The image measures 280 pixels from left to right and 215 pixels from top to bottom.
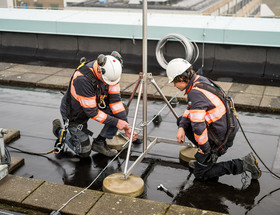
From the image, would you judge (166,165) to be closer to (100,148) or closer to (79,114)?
(100,148)

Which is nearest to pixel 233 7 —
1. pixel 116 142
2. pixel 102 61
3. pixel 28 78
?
pixel 28 78

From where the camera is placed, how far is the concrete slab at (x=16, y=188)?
4.22 m

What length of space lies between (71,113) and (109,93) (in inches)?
22.2

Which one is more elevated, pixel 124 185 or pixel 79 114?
pixel 79 114

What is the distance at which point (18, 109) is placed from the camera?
7195mm

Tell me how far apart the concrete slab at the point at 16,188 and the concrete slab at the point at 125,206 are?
82cm

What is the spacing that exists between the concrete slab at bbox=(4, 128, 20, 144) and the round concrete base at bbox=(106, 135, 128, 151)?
4.70 ft

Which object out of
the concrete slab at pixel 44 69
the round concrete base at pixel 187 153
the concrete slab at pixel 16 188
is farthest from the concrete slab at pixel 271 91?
the concrete slab at pixel 16 188

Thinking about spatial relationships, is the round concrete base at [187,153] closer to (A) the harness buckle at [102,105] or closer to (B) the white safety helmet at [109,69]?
(A) the harness buckle at [102,105]

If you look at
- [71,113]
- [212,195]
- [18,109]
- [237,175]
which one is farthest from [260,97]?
[18,109]

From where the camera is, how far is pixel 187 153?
5.35 metres

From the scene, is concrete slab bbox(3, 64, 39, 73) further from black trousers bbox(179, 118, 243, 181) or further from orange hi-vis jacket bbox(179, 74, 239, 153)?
black trousers bbox(179, 118, 243, 181)

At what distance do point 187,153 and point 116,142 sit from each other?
1.06 metres

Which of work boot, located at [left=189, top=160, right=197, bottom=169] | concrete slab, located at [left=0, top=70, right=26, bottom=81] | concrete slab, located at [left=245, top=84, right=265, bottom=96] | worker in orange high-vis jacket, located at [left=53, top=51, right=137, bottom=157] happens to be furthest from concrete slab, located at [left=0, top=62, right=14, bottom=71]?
work boot, located at [left=189, top=160, right=197, bottom=169]
